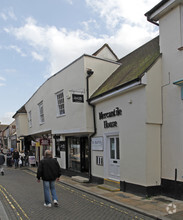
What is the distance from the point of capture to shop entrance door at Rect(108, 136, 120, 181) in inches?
376

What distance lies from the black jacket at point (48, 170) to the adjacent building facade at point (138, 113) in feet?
9.54

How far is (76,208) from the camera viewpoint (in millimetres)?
6688

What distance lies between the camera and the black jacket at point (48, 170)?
6.62 meters

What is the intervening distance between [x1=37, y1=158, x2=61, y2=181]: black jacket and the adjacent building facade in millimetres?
2909

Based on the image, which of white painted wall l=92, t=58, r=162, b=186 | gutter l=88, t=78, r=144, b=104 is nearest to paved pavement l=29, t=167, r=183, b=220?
white painted wall l=92, t=58, r=162, b=186

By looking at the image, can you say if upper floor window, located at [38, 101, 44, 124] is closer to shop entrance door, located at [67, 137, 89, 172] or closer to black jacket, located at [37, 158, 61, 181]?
shop entrance door, located at [67, 137, 89, 172]

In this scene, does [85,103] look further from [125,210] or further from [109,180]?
[125,210]

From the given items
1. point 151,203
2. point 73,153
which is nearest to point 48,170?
point 151,203

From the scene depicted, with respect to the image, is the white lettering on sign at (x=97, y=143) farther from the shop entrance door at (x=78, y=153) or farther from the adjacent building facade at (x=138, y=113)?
the shop entrance door at (x=78, y=153)

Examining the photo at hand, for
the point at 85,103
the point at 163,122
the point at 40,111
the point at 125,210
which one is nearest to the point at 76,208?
the point at 125,210

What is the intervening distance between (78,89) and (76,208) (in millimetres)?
6044

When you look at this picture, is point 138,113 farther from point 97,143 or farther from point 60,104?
point 60,104

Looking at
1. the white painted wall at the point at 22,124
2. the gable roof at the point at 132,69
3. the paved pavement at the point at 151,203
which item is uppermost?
the gable roof at the point at 132,69

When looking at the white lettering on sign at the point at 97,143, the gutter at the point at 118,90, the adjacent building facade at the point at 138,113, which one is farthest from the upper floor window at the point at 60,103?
the white lettering on sign at the point at 97,143
